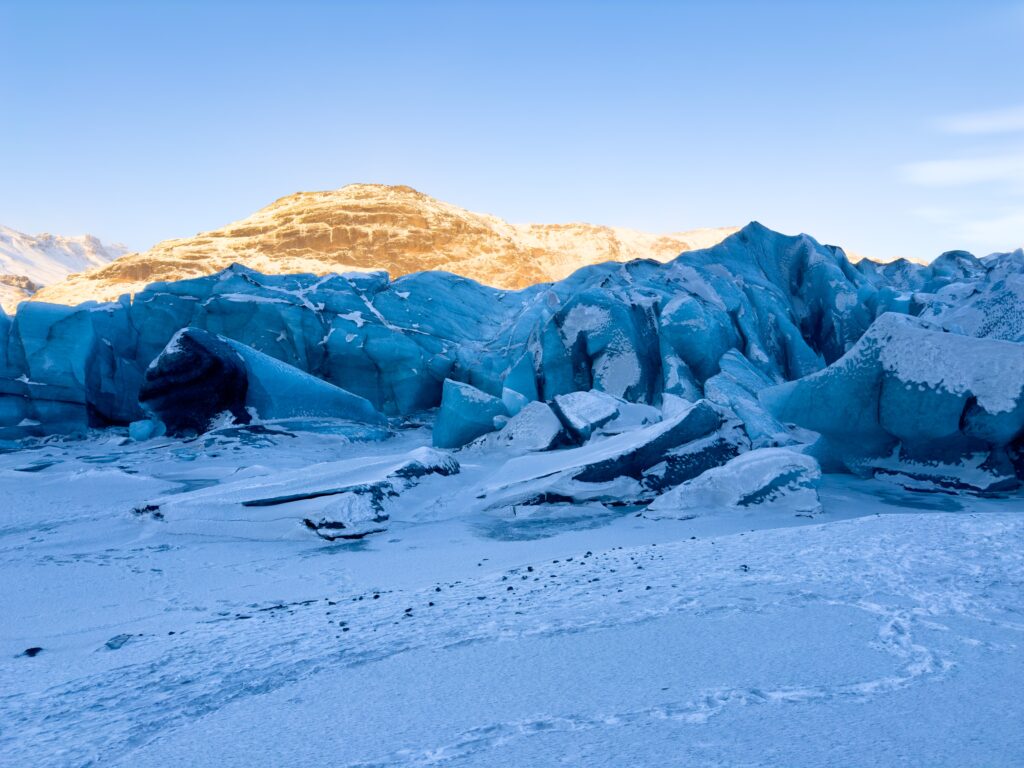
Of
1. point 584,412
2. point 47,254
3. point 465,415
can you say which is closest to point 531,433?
point 584,412

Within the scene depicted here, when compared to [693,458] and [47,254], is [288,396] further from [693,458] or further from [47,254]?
[47,254]

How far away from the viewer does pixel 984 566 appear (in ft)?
10.1

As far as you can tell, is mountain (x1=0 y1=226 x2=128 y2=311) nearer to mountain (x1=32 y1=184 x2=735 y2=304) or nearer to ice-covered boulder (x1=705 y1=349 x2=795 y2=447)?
mountain (x1=32 y1=184 x2=735 y2=304)

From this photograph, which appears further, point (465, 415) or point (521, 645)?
point (465, 415)

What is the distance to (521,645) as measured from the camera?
239 cm

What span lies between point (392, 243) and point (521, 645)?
4408 centimetres

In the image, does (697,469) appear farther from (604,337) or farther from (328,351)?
(328,351)

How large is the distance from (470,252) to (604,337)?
1294 inches

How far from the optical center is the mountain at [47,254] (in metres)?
71.8

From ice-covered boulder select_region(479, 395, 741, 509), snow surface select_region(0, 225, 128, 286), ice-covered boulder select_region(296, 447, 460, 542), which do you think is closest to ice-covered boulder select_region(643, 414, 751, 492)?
ice-covered boulder select_region(479, 395, 741, 509)

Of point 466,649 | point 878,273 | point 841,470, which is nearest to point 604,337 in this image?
point 841,470

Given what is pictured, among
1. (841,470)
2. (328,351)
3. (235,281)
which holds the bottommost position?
(841,470)

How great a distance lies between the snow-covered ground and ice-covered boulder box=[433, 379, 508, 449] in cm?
455

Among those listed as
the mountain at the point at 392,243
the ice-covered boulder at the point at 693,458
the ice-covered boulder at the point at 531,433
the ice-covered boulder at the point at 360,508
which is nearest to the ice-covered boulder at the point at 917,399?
the ice-covered boulder at the point at 693,458
